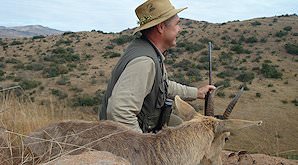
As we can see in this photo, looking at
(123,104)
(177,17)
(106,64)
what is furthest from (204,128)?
(106,64)

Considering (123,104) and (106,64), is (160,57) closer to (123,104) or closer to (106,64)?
(123,104)

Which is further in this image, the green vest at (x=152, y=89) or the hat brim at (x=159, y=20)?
the hat brim at (x=159, y=20)

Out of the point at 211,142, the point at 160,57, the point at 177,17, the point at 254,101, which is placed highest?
the point at 177,17

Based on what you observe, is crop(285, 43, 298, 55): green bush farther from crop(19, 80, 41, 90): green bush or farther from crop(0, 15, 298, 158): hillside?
crop(19, 80, 41, 90): green bush

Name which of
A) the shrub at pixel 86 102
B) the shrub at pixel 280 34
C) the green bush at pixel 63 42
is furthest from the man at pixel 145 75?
the green bush at pixel 63 42

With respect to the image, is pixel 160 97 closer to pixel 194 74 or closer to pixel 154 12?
pixel 154 12

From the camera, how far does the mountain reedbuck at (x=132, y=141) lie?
11.4 ft

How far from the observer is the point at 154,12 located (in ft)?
15.6

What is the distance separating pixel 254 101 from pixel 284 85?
15.6 ft

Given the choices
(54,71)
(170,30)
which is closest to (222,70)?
(54,71)

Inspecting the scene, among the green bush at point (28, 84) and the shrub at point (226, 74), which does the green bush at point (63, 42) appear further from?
the shrub at point (226, 74)

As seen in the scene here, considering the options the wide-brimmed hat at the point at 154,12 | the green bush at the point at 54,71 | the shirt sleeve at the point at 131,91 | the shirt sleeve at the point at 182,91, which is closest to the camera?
the shirt sleeve at the point at 131,91

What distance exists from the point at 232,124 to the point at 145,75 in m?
0.97

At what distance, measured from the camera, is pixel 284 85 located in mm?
23109
